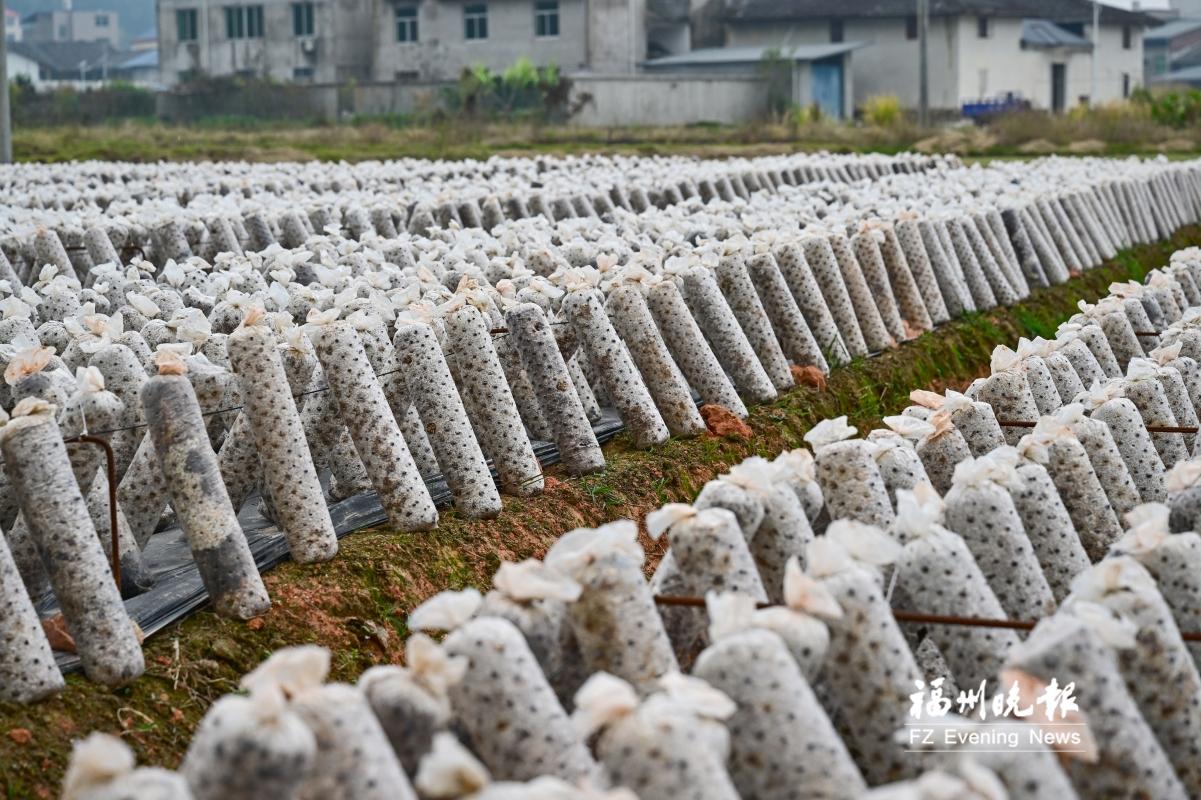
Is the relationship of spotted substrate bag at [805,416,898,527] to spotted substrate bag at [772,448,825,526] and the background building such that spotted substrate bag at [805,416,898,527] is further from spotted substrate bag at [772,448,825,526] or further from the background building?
the background building

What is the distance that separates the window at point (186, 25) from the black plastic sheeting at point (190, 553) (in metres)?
48.6

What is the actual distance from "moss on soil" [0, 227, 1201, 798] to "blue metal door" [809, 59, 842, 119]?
134 feet

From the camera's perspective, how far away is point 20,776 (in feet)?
14.9

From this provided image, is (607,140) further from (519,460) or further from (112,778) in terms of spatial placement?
(112,778)

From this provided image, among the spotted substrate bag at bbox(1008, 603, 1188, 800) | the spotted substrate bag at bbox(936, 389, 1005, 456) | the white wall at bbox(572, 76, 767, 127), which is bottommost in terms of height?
the spotted substrate bag at bbox(1008, 603, 1188, 800)

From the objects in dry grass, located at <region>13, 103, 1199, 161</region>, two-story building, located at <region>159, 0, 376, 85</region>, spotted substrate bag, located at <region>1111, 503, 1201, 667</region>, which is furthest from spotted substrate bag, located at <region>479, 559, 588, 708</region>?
two-story building, located at <region>159, 0, 376, 85</region>

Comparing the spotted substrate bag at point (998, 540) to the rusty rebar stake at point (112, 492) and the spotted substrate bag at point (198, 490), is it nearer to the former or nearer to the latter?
the spotted substrate bag at point (198, 490)

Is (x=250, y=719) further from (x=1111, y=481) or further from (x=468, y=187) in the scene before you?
(x=468, y=187)

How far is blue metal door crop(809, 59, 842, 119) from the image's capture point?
161 feet

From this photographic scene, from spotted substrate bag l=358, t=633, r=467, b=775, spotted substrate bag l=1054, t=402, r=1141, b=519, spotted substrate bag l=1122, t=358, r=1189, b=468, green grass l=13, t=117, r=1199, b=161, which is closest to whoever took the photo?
spotted substrate bag l=358, t=633, r=467, b=775

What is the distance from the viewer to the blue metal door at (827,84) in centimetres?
4906

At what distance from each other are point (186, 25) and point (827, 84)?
19.5m

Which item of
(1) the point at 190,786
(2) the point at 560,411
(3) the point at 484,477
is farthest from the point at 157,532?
(1) the point at 190,786

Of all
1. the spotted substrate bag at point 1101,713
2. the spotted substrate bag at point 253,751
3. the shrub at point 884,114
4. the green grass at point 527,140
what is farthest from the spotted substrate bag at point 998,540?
the shrub at point 884,114
